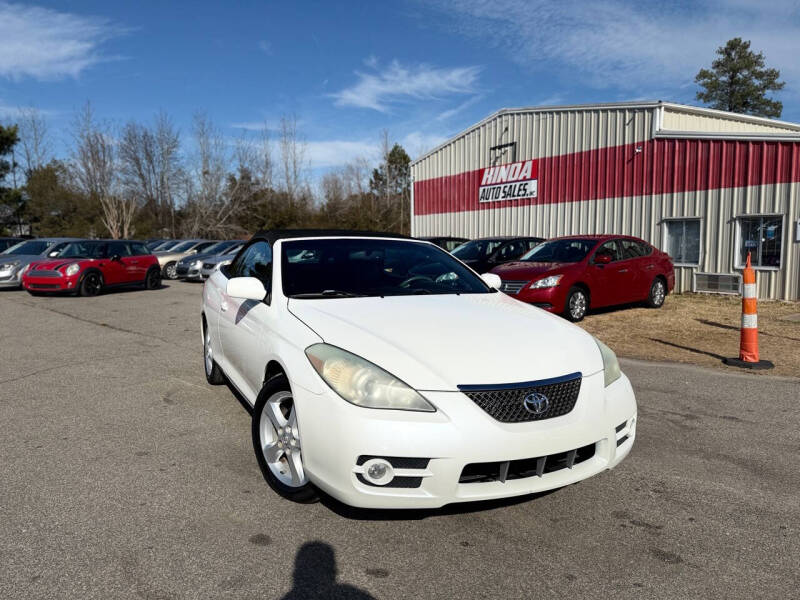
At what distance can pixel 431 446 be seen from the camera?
2.57 m

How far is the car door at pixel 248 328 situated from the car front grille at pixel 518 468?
1.45 m

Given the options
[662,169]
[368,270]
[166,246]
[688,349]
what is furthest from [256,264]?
[166,246]

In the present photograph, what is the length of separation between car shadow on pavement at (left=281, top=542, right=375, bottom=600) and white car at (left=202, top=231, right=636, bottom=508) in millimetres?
265

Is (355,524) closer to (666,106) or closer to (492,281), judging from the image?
(492,281)

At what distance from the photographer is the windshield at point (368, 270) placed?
3.90 meters

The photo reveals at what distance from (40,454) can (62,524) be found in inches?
47.0

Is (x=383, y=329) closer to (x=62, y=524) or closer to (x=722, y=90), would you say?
(x=62, y=524)

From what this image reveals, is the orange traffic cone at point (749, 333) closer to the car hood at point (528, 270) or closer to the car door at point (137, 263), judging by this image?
the car hood at point (528, 270)

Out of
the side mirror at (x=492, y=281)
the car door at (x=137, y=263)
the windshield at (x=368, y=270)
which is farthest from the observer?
the car door at (x=137, y=263)

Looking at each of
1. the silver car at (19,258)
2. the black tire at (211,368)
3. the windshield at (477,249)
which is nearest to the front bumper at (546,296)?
the windshield at (477,249)

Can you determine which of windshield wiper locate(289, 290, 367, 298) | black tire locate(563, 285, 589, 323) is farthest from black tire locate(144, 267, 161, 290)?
windshield wiper locate(289, 290, 367, 298)

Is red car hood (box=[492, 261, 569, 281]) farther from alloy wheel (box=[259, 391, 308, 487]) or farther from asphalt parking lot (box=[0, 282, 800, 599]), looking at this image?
alloy wheel (box=[259, 391, 308, 487])

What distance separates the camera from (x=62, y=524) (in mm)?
2938

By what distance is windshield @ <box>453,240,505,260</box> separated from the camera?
13.7 metres
